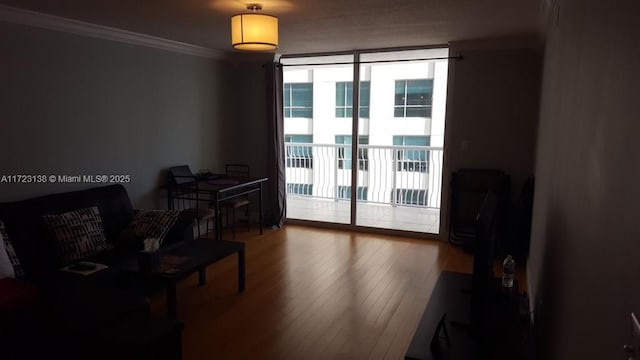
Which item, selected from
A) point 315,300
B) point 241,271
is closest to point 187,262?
point 241,271

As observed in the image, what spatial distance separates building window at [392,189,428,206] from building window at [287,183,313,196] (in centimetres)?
149

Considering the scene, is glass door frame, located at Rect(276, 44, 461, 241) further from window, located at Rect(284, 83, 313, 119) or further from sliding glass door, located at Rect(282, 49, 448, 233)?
window, located at Rect(284, 83, 313, 119)

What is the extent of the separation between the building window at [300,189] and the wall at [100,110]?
6.88 ft

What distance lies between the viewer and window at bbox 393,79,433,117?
22.9 feet

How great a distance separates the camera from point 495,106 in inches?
179

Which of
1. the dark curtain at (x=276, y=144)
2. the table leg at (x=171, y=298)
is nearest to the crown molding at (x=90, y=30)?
the dark curtain at (x=276, y=144)

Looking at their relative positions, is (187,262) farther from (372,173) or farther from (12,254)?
(372,173)

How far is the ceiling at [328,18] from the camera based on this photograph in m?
3.00

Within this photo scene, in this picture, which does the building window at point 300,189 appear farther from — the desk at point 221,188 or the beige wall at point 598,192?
the beige wall at point 598,192

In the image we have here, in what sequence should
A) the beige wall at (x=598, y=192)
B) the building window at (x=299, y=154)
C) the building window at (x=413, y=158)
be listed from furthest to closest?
1. the building window at (x=299, y=154)
2. the building window at (x=413, y=158)
3. the beige wall at (x=598, y=192)

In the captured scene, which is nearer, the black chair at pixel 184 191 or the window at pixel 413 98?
the black chair at pixel 184 191

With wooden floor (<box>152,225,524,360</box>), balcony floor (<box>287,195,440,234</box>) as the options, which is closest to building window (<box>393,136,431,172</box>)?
balcony floor (<box>287,195,440,234</box>)

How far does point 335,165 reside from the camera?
23.0 feet

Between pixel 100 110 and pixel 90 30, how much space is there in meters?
0.69
